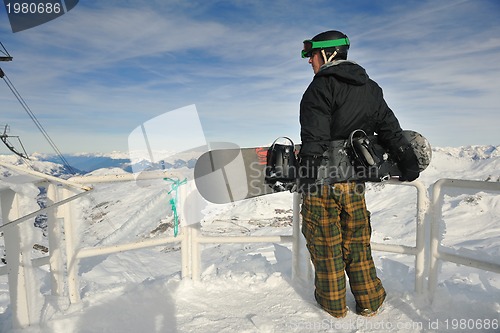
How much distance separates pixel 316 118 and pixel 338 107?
0.25 m

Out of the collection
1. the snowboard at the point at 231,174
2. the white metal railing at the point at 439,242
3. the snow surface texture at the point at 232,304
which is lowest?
the snow surface texture at the point at 232,304

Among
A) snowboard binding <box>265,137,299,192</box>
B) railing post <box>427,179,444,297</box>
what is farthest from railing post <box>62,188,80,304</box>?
railing post <box>427,179,444,297</box>

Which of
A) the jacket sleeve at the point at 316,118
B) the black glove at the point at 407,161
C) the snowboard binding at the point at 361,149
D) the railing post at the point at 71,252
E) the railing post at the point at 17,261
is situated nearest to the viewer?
the railing post at the point at 17,261

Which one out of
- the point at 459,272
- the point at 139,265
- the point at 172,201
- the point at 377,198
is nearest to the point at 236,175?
the point at 172,201

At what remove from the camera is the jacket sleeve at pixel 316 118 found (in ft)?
7.86

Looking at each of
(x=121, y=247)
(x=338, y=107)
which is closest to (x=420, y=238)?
(x=338, y=107)

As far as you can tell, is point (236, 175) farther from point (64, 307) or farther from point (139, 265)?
point (139, 265)

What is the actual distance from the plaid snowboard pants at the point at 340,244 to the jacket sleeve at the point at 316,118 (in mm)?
466

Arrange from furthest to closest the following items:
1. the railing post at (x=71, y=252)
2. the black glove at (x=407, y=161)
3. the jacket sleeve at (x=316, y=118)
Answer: the railing post at (x=71, y=252) < the black glove at (x=407, y=161) < the jacket sleeve at (x=316, y=118)

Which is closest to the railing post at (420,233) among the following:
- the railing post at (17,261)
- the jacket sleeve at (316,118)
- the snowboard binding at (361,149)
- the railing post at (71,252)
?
the snowboard binding at (361,149)

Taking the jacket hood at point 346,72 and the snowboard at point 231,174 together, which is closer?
the jacket hood at point 346,72

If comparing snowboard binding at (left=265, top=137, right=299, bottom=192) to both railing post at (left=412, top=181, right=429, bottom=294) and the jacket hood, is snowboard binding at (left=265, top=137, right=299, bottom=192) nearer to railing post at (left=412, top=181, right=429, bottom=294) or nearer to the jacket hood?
the jacket hood

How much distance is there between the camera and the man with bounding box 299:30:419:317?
249 centimetres

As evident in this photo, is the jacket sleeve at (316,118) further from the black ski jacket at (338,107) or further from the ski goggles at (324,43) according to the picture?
the ski goggles at (324,43)
